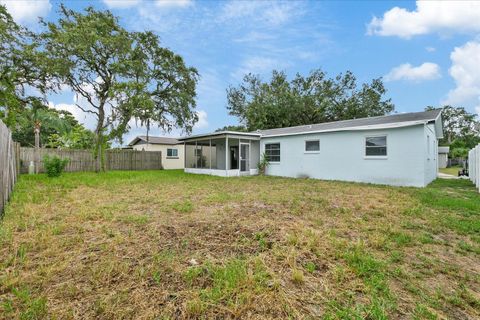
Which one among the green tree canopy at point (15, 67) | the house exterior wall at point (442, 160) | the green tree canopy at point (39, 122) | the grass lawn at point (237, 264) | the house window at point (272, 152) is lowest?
the grass lawn at point (237, 264)

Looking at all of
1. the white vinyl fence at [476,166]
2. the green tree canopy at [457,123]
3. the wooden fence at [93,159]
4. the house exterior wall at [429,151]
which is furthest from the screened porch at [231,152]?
the green tree canopy at [457,123]

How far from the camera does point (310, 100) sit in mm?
24938

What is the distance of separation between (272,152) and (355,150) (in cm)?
522

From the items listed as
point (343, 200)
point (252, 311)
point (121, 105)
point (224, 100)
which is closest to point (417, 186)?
point (343, 200)

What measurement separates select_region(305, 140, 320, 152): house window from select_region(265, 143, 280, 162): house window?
207 centimetres

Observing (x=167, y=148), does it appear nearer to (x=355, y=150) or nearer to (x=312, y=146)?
(x=312, y=146)

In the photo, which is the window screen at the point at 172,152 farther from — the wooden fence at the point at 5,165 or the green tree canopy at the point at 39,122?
the wooden fence at the point at 5,165

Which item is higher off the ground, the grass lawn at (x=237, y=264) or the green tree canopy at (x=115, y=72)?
the green tree canopy at (x=115, y=72)

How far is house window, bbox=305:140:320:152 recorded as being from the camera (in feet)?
42.4

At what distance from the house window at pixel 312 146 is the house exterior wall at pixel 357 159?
198 millimetres

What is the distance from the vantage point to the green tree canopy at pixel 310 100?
2458 cm

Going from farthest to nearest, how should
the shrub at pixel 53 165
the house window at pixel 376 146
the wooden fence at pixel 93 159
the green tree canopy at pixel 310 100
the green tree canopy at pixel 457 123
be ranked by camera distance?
the green tree canopy at pixel 457 123
the green tree canopy at pixel 310 100
the wooden fence at pixel 93 159
the shrub at pixel 53 165
the house window at pixel 376 146

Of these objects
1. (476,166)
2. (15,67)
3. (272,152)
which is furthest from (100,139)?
(476,166)

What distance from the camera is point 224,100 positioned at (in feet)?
93.1
